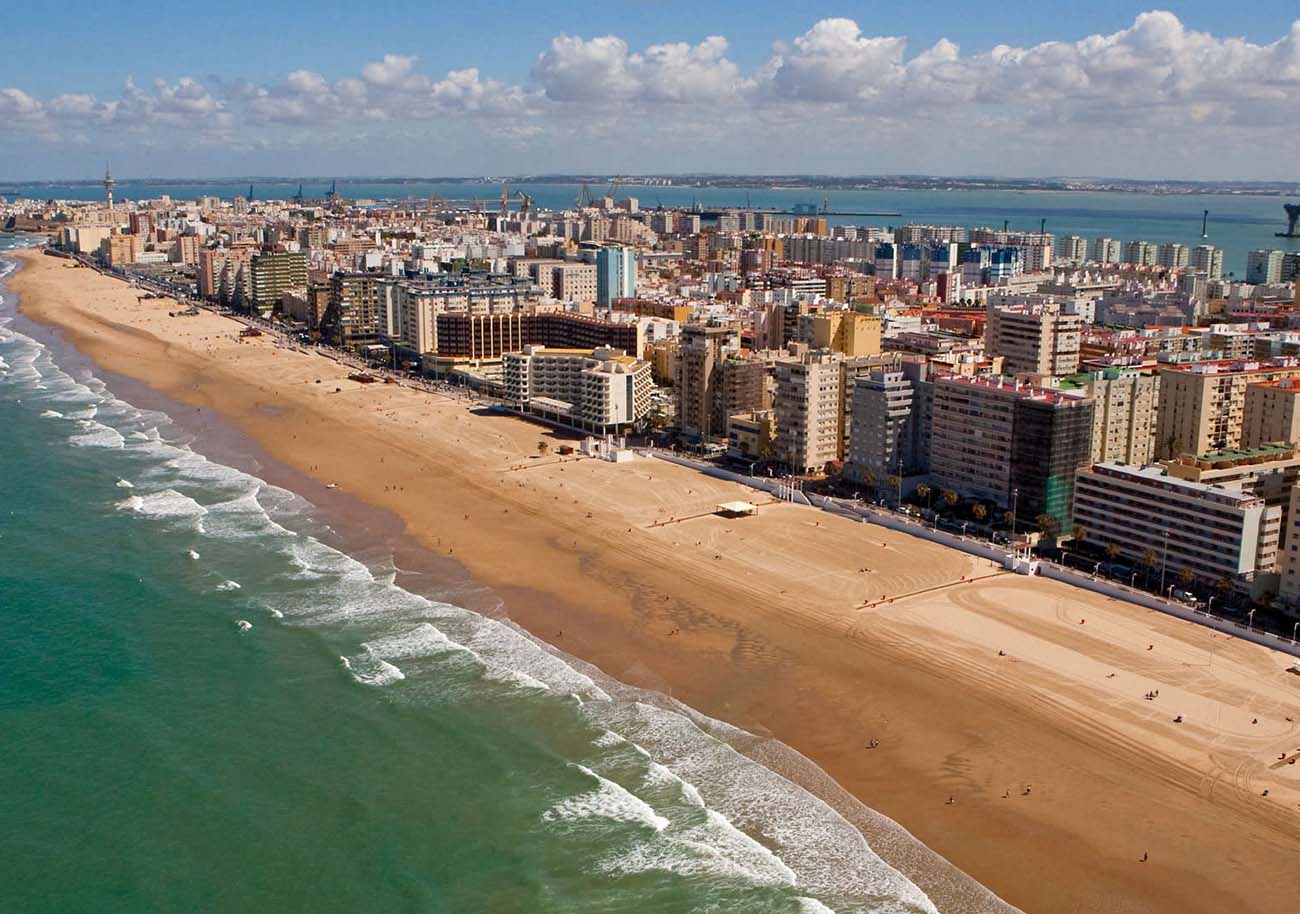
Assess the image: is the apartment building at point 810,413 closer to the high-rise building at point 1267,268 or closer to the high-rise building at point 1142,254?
the high-rise building at point 1267,268

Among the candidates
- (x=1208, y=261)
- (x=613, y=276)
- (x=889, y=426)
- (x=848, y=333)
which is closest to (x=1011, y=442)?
(x=889, y=426)

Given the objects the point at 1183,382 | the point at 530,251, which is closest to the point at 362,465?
the point at 1183,382

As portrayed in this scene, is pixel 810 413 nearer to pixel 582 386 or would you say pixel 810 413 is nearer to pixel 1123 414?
pixel 1123 414

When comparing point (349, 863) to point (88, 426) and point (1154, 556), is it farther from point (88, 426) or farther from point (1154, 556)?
point (88, 426)

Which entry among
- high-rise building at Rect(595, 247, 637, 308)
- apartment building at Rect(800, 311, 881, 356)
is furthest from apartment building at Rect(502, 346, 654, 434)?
high-rise building at Rect(595, 247, 637, 308)

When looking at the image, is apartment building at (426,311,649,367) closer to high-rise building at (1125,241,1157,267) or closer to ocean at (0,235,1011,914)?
ocean at (0,235,1011,914)

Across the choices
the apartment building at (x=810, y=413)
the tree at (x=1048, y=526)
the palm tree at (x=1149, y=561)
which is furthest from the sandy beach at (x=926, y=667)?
the apartment building at (x=810, y=413)
